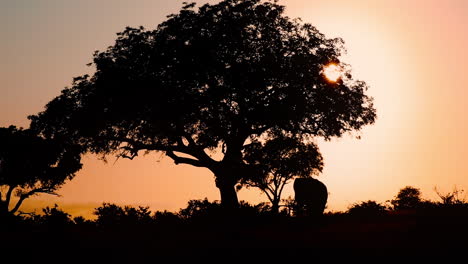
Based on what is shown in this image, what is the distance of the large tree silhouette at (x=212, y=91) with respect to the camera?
30.3 metres

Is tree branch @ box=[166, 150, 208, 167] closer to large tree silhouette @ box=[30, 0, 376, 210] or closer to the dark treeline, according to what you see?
large tree silhouette @ box=[30, 0, 376, 210]

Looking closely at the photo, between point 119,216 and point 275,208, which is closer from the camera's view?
point 119,216

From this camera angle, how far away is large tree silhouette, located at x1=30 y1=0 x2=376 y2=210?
3028 centimetres

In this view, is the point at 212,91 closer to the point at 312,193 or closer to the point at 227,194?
the point at 227,194

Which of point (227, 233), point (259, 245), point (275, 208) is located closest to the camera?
point (259, 245)

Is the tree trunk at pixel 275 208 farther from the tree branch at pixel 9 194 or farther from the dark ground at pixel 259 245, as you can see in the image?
the tree branch at pixel 9 194

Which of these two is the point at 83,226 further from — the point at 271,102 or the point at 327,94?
the point at 327,94

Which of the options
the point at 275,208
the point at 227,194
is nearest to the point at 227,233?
the point at 227,194

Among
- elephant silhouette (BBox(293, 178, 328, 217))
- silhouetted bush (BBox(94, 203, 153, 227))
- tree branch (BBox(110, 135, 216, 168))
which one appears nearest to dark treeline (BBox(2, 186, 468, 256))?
silhouetted bush (BBox(94, 203, 153, 227))

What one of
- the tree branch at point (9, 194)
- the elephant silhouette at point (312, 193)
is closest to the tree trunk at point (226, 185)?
the elephant silhouette at point (312, 193)

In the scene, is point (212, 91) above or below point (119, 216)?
above

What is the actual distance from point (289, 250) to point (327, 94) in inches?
769

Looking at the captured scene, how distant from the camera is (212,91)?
30.5m

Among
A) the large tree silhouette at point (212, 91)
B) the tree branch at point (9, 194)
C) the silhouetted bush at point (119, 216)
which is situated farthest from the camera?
the tree branch at point (9, 194)
